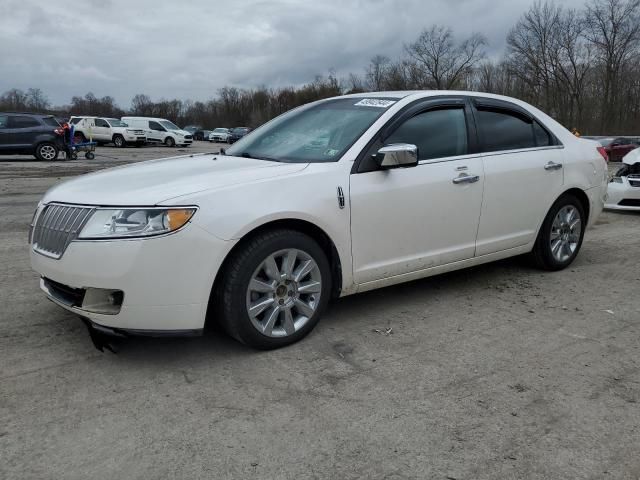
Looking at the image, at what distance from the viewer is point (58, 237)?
127 inches

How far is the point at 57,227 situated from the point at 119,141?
32752 millimetres

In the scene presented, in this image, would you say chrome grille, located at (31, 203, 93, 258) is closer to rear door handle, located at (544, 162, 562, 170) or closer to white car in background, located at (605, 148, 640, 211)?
rear door handle, located at (544, 162, 562, 170)

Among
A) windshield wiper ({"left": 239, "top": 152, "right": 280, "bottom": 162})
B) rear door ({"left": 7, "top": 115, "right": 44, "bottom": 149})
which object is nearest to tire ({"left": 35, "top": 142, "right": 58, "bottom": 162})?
rear door ({"left": 7, "top": 115, "right": 44, "bottom": 149})

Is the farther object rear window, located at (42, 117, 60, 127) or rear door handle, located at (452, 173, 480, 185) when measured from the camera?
rear window, located at (42, 117, 60, 127)

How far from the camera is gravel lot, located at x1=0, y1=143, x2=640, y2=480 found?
2.40 m

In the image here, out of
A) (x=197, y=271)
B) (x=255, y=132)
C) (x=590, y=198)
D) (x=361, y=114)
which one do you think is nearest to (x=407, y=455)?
(x=197, y=271)

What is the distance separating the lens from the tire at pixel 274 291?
3242 millimetres

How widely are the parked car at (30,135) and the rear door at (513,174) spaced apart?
18475 millimetres

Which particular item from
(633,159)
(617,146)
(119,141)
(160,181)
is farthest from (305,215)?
(119,141)

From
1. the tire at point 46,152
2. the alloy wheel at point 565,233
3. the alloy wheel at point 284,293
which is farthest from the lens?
the tire at point 46,152

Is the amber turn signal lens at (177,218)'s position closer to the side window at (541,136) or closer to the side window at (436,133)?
the side window at (436,133)

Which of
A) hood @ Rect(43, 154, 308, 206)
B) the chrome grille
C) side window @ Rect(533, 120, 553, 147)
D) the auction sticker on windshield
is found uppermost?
the auction sticker on windshield

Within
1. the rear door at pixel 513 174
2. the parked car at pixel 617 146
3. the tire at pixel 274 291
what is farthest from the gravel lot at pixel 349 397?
the parked car at pixel 617 146

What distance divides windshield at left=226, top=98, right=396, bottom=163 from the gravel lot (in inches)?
47.9
